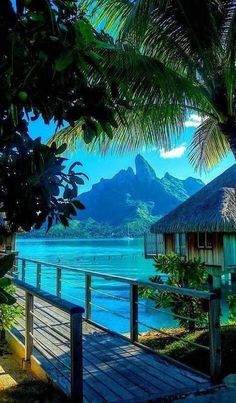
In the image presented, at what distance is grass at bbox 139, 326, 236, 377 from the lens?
206 inches

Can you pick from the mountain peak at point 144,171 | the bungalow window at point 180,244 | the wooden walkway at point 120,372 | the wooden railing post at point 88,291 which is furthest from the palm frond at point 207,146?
the mountain peak at point 144,171

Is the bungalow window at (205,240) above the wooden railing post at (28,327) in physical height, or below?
above

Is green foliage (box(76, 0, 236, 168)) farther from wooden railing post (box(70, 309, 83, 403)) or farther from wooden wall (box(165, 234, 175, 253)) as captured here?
wooden wall (box(165, 234, 175, 253))

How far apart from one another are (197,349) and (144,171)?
164m

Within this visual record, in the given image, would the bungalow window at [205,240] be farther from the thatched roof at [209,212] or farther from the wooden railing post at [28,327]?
the wooden railing post at [28,327]

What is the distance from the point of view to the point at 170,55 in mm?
6141

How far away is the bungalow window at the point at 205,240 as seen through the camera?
17594 mm

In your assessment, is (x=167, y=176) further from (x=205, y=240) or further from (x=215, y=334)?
(x=215, y=334)

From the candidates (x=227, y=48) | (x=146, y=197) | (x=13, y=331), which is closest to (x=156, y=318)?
(x=13, y=331)

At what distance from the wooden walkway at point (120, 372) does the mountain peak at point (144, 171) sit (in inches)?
6367

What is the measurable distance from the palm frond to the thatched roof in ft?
14.9

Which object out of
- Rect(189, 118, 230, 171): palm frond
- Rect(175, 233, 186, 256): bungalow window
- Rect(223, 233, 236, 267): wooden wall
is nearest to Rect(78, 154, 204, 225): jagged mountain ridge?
Rect(175, 233, 186, 256): bungalow window

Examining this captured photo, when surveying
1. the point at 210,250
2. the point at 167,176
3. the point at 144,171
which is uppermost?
the point at 144,171

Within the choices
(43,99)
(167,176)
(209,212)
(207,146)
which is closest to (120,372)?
(43,99)
